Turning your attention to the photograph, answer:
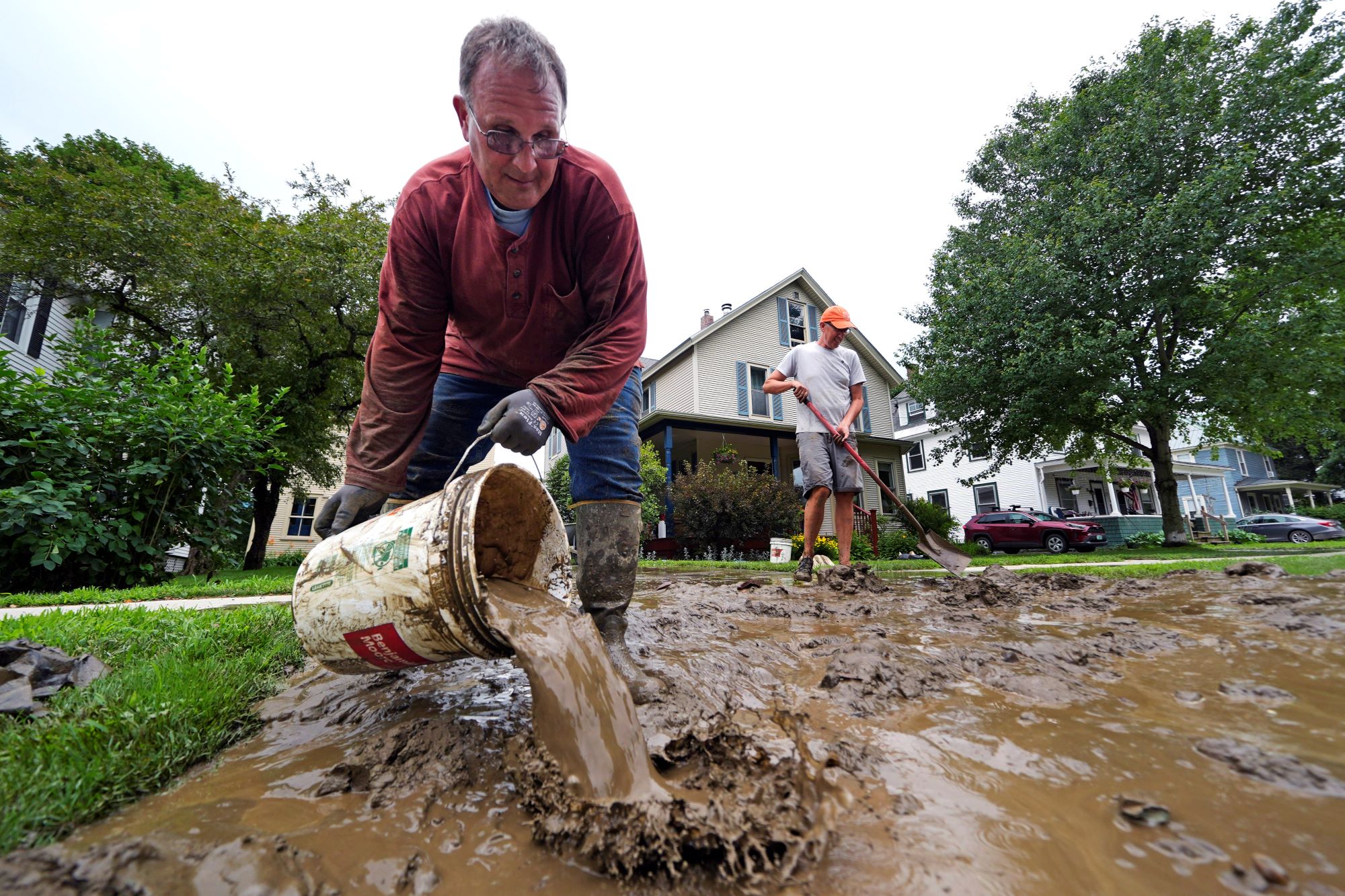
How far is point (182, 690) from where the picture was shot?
1.53m

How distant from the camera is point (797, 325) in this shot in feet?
59.5

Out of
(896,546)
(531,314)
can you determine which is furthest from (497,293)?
(896,546)

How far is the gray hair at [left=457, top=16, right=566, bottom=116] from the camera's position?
168 centimetres

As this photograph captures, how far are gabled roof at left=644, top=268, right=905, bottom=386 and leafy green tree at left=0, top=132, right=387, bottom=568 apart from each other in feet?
26.5

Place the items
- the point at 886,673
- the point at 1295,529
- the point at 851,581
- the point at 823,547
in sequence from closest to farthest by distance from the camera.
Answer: the point at 886,673
the point at 851,581
the point at 823,547
the point at 1295,529

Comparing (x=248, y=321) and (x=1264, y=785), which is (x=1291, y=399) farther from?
(x=248, y=321)

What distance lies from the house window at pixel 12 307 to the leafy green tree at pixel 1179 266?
19.1 meters

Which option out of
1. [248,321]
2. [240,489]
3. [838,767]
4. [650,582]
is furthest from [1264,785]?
[248,321]

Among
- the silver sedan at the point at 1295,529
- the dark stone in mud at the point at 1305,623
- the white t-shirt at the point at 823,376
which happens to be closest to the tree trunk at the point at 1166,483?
the white t-shirt at the point at 823,376

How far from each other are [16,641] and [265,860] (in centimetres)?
167

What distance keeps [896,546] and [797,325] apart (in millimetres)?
7807

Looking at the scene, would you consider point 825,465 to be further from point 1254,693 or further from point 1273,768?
point 1273,768

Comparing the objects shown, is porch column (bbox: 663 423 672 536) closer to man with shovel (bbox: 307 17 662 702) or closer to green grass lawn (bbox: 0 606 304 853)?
man with shovel (bbox: 307 17 662 702)

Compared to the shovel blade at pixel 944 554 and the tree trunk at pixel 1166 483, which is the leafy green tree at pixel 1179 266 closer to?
the tree trunk at pixel 1166 483
